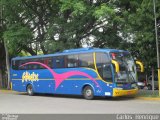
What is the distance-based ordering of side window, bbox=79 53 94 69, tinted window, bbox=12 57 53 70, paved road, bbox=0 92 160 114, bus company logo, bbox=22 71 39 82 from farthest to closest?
bus company logo, bbox=22 71 39 82 < tinted window, bbox=12 57 53 70 < side window, bbox=79 53 94 69 < paved road, bbox=0 92 160 114

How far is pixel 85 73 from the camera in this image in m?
23.8

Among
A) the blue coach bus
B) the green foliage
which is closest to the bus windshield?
the blue coach bus

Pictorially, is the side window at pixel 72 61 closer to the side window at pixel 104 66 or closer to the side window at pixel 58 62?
the side window at pixel 58 62

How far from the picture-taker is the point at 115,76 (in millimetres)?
22359

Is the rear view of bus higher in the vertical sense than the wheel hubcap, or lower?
higher

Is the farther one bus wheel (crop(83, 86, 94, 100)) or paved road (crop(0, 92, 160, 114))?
bus wheel (crop(83, 86, 94, 100))

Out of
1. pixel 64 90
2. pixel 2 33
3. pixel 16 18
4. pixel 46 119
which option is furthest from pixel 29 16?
pixel 46 119

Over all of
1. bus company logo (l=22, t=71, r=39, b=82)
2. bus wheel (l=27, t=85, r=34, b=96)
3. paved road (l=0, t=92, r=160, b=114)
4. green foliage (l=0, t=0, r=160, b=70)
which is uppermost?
green foliage (l=0, t=0, r=160, b=70)

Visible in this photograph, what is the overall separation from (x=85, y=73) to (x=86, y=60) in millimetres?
832

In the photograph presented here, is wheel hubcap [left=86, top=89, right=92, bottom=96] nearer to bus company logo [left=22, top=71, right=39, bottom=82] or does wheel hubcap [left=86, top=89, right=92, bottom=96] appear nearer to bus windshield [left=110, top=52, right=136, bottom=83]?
bus windshield [left=110, top=52, right=136, bottom=83]

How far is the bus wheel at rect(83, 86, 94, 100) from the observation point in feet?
77.3

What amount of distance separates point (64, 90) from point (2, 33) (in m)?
11.5

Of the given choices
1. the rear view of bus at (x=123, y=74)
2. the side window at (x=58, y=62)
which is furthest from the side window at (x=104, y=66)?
the side window at (x=58, y=62)

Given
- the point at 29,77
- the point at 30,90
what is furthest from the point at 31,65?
the point at 30,90
